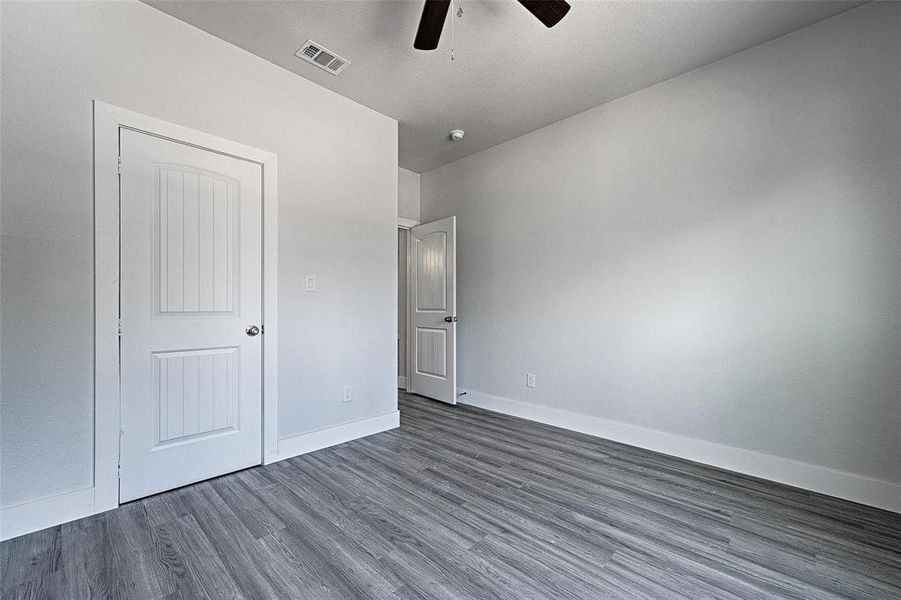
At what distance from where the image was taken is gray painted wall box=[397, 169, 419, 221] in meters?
4.69

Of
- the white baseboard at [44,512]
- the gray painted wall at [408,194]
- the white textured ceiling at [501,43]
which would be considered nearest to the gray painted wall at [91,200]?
the white baseboard at [44,512]

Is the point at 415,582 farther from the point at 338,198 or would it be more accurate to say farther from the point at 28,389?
the point at 338,198

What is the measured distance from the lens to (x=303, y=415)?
2.83 meters

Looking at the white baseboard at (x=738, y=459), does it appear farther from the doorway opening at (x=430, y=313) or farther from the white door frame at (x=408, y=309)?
the white door frame at (x=408, y=309)

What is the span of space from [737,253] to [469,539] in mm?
2471

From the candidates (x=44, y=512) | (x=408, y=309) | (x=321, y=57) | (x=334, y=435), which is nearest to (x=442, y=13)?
(x=321, y=57)

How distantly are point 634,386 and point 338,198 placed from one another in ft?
9.21

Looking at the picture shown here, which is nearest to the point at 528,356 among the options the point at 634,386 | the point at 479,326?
the point at 479,326

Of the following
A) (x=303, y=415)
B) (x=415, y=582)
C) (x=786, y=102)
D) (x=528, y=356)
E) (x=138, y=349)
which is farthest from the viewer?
(x=528, y=356)

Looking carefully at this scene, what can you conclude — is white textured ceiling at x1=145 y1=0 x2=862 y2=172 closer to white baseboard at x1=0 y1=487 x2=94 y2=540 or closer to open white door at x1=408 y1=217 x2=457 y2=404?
open white door at x1=408 y1=217 x2=457 y2=404

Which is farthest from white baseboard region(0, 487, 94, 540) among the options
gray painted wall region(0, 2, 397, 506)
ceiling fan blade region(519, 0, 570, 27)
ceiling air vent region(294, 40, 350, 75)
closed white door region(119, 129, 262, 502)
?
ceiling fan blade region(519, 0, 570, 27)

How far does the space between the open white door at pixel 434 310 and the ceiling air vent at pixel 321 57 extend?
1.79 metres

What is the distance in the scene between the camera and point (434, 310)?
4.34 m

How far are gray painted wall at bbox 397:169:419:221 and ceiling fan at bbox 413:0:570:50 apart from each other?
2.71 metres
